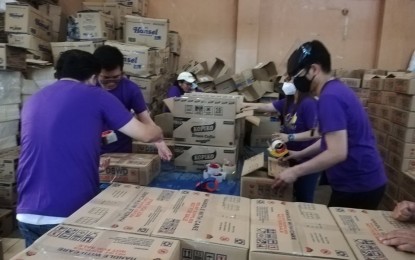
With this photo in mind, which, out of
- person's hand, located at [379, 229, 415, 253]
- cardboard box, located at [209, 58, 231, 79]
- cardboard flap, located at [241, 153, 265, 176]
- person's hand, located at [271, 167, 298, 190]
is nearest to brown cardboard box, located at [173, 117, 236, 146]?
cardboard flap, located at [241, 153, 265, 176]

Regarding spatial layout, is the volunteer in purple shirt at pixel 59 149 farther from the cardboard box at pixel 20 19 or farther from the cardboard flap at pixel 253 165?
the cardboard box at pixel 20 19

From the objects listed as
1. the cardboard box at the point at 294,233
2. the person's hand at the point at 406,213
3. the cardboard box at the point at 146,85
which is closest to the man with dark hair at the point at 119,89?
the cardboard box at the point at 294,233

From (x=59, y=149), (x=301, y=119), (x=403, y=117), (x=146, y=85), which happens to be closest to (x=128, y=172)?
(x=59, y=149)

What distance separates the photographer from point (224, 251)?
913 millimetres

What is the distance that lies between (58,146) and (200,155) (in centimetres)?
144

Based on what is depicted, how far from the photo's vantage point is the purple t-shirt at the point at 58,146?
1.25 metres

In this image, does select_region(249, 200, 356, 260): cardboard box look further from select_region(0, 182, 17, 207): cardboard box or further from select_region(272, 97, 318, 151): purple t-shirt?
select_region(0, 182, 17, 207): cardboard box

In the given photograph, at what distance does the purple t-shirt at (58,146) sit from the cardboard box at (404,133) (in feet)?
7.34

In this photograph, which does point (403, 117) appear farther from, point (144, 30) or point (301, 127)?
point (144, 30)

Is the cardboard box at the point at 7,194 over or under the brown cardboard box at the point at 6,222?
over

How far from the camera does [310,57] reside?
150 centimetres

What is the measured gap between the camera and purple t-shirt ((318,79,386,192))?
1421 mm

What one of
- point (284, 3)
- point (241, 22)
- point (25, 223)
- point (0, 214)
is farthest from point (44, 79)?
point (284, 3)

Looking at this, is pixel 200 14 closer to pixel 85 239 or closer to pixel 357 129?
pixel 357 129
